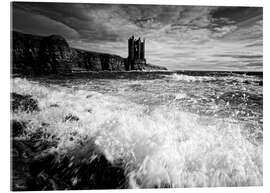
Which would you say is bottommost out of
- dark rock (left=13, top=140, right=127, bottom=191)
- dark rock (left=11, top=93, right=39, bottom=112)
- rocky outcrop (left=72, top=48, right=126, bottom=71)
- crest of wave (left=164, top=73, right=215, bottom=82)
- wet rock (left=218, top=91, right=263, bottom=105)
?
dark rock (left=13, top=140, right=127, bottom=191)

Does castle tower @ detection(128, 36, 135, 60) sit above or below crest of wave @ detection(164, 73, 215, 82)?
above

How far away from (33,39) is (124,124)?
1337 mm

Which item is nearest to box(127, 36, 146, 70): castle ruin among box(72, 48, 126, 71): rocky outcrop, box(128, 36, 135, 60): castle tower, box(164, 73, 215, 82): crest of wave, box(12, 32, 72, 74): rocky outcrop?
box(128, 36, 135, 60): castle tower

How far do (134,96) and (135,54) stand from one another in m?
0.50

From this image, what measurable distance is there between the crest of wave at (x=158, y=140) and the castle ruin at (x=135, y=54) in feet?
1.48

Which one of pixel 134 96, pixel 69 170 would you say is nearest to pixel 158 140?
pixel 134 96

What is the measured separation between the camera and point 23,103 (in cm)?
223

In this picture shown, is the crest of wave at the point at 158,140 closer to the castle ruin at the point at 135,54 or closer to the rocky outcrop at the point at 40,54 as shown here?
the rocky outcrop at the point at 40,54

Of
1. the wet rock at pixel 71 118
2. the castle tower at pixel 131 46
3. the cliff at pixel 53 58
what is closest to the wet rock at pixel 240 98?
the cliff at pixel 53 58

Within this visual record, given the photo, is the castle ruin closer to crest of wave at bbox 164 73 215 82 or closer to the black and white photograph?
the black and white photograph

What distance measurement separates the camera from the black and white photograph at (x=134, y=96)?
2076mm

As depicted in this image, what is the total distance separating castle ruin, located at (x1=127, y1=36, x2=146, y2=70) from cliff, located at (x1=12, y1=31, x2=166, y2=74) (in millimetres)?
49

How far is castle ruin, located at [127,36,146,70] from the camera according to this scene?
255 centimetres
